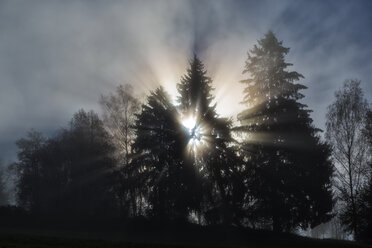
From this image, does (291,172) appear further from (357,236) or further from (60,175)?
(60,175)

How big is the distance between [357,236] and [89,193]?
3239 cm

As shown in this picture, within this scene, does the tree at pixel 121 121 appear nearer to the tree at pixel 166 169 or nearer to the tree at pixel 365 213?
the tree at pixel 166 169

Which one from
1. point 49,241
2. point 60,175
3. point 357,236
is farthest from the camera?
point 60,175

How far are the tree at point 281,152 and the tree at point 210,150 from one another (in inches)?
68.9

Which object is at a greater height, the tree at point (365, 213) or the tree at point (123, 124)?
the tree at point (123, 124)

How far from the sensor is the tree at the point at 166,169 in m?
32.7

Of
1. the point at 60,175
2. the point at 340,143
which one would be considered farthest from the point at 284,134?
the point at 60,175

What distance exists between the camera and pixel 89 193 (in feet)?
152

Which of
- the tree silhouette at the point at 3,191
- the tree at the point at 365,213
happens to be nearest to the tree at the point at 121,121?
the tree at the point at 365,213

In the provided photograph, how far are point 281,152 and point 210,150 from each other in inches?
266

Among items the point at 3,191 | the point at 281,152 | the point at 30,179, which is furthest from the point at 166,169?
the point at 3,191

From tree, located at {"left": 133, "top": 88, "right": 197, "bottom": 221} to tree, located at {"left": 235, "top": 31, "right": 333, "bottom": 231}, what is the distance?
5934mm

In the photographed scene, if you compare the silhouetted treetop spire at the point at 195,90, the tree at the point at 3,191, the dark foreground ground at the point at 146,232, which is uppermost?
the silhouetted treetop spire at the point at 195,90

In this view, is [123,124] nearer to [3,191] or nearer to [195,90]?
[195,90]
